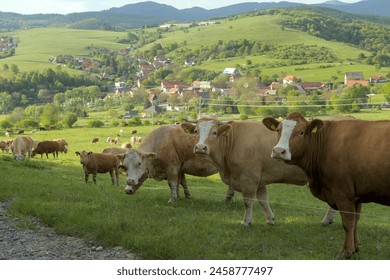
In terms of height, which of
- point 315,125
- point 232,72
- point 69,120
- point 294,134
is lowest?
point 232,72

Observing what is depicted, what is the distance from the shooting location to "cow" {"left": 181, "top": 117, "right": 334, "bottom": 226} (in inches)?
404

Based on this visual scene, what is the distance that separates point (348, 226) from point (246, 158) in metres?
3.06

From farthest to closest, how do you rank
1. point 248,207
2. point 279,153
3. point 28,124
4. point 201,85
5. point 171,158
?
point 201,85 < point 28,124 < point 171,158 < point 248,207 < point 279,153

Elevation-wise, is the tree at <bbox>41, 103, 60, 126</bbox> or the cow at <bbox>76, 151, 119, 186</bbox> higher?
the cow at <bbox>76, 151, 119, 186</bbox>

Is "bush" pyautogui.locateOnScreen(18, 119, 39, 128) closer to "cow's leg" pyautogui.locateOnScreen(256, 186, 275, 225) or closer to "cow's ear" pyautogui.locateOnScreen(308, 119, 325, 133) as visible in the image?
"cow's leg" pyautogui.locateOnScreen(256, 186, 275, 225)

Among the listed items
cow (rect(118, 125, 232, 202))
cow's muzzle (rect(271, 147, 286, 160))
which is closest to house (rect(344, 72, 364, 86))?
cow (rect(118, 125, 232, 202))

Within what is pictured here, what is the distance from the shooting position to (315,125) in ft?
26.7

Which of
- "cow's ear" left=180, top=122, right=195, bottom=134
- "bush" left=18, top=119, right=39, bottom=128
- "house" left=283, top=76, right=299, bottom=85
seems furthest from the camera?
"house" left=283, top=76, right=299, bottom=85

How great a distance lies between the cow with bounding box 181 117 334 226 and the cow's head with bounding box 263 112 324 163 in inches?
82.7

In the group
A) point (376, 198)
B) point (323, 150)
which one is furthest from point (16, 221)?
point (376, 198)

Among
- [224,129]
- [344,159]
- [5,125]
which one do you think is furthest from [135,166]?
[5,125]

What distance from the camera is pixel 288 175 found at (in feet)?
34.3

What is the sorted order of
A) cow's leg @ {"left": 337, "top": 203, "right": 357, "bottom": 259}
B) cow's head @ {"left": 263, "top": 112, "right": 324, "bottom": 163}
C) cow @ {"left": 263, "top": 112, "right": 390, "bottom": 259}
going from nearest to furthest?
cow @ {"left": 263, "top": 112, "right": 390, "bottom": 259} → cow's leg @ {"left": 337, "top": 203, "right": 357, "bottom": 259} → cow's head @ {"left": 263, "top": 112, "right": 324, "bottom": 163}

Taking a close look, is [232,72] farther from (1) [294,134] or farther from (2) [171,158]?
(1) [294,134]
